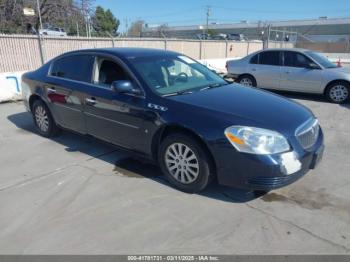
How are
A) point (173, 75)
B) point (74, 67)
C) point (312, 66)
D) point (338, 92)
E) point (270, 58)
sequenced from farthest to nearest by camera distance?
point (270, 58), point (312, 66), point (338, 92), point (74, 67), point (173, 75)

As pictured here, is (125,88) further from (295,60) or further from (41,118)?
(295,60)

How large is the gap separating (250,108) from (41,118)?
154 inches

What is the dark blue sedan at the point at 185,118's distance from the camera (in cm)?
316

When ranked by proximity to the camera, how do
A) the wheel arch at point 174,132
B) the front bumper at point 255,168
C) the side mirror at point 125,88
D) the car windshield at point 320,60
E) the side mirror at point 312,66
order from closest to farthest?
the front bumper at point 255,168 → the wheel arch at point 174,132 → the side mirror at point 125,88 → the side mirror at point 312,66 → the car windshield at point 320,60

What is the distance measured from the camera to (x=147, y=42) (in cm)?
1425

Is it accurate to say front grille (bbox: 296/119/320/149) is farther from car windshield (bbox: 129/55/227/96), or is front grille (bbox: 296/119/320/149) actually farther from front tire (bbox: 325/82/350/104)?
front tire (bbox: 325/82/350/104)

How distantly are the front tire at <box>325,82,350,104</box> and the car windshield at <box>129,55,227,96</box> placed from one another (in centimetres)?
549

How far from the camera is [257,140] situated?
3117 mm

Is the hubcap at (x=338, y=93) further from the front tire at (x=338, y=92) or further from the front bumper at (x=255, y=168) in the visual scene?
the front bumper at (x=255, y=168)

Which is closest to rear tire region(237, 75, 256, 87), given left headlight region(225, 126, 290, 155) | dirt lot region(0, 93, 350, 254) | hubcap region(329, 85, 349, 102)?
hubcap region(329, 85, 349, 102)

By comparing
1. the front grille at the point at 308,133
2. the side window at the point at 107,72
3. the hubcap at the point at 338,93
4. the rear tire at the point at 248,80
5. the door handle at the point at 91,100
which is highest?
the side window at the point at 107,72

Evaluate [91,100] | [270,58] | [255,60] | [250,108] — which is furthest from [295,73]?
[91,100]

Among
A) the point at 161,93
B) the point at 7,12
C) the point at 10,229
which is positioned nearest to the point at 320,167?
the point at 161,93

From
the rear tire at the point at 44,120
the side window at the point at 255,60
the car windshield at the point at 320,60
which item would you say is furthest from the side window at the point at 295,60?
the rear tire at the point at 44,120
